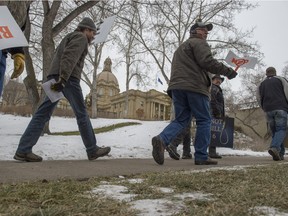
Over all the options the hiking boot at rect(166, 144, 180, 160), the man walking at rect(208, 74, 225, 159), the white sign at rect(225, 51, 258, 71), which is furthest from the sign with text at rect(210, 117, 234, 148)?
the hiking boot at rect(166, 144, 180, 160)

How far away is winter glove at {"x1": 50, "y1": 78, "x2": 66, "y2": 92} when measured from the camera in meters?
4.40

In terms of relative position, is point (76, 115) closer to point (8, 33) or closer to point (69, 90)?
point (69, 90)

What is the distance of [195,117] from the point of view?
4859mm

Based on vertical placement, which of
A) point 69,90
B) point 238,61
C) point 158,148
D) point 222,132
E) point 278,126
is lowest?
point 158,148

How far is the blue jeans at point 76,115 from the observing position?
4.48 meters

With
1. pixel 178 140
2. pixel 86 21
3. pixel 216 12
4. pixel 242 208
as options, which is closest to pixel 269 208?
pixel 242 208

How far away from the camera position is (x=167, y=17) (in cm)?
2611

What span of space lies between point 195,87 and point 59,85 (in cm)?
185

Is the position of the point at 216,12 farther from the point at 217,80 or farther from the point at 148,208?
the point at 148,208

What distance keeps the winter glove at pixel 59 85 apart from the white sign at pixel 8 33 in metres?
1.16

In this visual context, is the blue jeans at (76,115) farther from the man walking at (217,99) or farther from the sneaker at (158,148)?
the man walking at (217,99)

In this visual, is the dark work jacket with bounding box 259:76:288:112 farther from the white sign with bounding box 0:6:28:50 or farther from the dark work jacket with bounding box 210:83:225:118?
the white sign with bounding box 0:6:28:50

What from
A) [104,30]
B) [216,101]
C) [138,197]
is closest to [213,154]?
[216,101]

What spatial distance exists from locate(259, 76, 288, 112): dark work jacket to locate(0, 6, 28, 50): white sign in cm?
558
